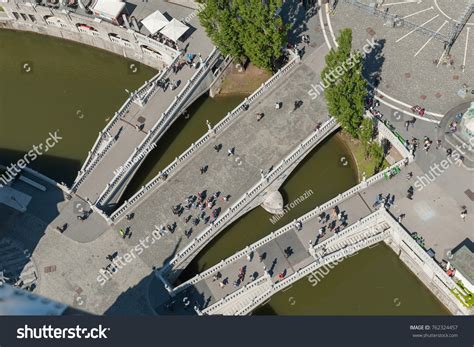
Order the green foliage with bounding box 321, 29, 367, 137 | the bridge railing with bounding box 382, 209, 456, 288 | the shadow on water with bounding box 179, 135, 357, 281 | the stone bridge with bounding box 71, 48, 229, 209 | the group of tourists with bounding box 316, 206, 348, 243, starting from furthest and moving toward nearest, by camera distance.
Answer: the stone bridge with bounding box 71, 48, 229, 209 < the shadow on water with bounding box 179, 135, 357, 281 < the group of tourists with bounding box 316, 206, 348, 243 < the green foliage with bounding box 321, 29, 367, 137 < the bridge railing with bounding box 382, 209, 456, 288

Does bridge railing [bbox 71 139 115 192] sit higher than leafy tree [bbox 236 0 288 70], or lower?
lower

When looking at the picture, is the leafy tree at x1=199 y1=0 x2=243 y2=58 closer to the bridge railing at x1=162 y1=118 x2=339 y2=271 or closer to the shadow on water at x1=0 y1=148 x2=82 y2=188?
the bridge railing at x1=162 y1=118 x2=339 y2=271

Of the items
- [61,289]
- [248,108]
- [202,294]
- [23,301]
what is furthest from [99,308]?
[23,301]

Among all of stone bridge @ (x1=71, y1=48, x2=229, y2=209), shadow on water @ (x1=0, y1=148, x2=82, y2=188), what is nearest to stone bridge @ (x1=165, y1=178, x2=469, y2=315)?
stone bridge @ (x1=71, y1=48, x2=229, y2=209)

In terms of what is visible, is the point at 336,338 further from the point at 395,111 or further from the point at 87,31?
the point at 87,31

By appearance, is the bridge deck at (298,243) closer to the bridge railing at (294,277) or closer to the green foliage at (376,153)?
the bridge railing at (294,277)

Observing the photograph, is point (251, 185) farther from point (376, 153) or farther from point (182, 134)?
point (376, 153)
